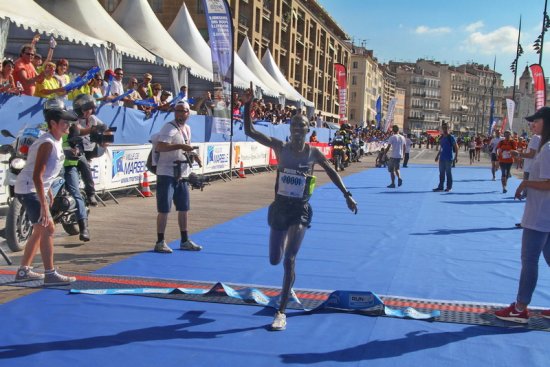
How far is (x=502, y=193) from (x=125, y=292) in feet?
50.6

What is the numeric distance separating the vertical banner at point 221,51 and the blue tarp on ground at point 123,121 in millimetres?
637

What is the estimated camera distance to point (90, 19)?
53.6 ft

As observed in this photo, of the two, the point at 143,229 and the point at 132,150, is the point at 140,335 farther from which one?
the point at 132,150

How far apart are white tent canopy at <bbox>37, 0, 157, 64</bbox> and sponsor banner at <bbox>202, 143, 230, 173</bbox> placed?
347 centimetres

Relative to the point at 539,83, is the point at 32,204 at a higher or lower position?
lower

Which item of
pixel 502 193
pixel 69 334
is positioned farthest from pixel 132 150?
pixel 502 193

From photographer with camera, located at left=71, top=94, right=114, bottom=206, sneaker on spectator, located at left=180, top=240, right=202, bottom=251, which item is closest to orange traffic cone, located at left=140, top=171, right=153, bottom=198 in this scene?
photographer with camera, located at left=71, top=94, right=114, bottom=206

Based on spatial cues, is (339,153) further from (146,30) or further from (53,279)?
(53,279)

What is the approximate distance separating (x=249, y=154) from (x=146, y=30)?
5843mm

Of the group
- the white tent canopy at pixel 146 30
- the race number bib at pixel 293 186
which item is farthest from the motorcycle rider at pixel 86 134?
the white tent canopy at pixel 146 30

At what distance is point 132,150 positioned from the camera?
13.3m

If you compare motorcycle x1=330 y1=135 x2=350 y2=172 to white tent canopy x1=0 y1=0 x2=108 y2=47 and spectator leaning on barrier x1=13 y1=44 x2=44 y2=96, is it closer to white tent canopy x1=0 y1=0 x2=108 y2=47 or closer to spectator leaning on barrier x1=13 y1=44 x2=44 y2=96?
white tent canopy x1=0 y1=0 x2=108 y2=47

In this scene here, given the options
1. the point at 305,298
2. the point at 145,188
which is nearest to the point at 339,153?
the point at 145,188

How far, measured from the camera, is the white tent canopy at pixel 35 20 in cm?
1260
